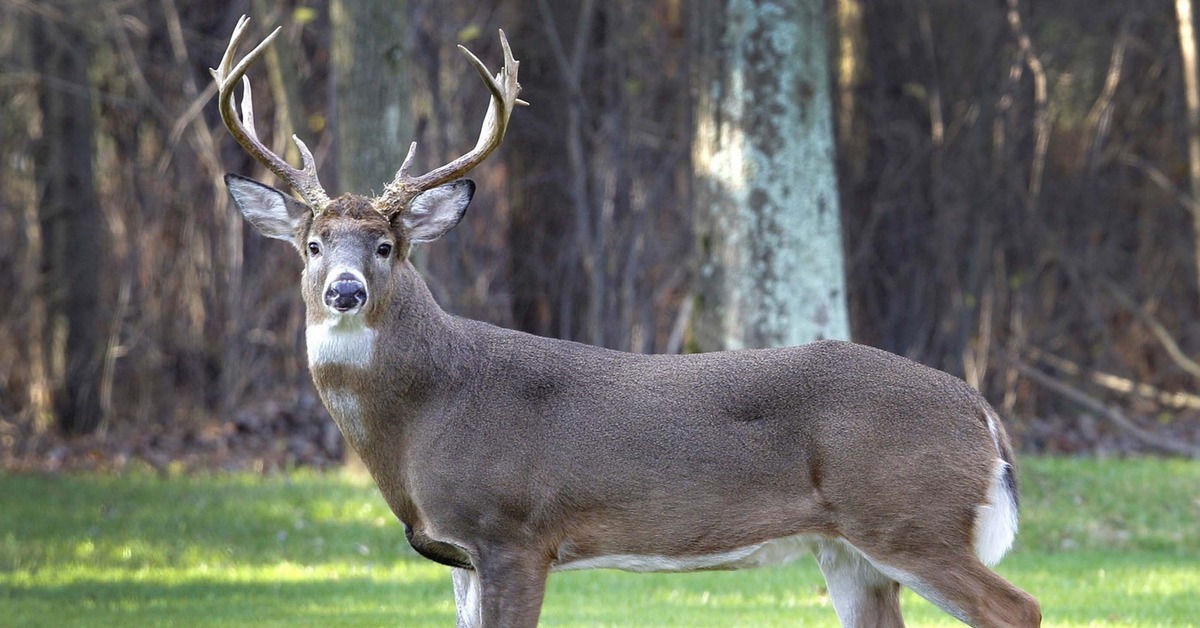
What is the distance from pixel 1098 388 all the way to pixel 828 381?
40.9ft

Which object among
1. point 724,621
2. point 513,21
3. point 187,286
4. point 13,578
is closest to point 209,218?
point 187,286

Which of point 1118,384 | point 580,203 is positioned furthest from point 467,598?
point 1118,384

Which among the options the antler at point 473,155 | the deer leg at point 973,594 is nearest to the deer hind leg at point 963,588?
the deer leg at point 973,594

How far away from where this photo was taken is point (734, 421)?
5.25m

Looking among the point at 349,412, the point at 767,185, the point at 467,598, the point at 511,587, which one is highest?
the point at 767,185

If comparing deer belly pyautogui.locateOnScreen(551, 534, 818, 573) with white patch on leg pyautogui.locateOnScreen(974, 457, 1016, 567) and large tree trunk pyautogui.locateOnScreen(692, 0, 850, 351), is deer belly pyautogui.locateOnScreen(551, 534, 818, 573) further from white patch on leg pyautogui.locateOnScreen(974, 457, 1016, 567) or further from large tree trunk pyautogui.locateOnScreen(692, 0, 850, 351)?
large tree trunk pyautogui.locateOnScreen(692, 0, 850, 351)

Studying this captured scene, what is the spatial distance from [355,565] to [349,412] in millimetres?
3452

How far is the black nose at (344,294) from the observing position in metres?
5.12

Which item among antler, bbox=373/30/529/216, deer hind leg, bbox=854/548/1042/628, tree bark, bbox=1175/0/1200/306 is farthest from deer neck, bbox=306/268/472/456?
tree bark, bbox=1175/0/1200/306

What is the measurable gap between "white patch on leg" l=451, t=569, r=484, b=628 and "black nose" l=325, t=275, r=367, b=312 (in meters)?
1.09

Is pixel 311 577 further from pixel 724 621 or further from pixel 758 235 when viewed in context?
pixel 758 235

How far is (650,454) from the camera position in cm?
526

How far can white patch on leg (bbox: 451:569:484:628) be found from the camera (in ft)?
18.1

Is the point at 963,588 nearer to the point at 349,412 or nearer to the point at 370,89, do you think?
the point at 349,412
